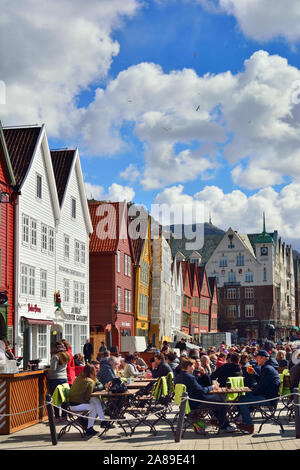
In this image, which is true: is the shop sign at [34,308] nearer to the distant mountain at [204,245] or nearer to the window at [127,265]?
the window at [127,265]

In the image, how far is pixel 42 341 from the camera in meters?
31.8

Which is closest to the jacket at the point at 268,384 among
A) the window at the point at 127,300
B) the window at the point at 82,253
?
the window at the point at 82,253

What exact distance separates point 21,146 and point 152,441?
22491mm

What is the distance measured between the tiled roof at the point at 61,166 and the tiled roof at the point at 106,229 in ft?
25.0

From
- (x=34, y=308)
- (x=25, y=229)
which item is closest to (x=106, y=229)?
(x=25, y=229)

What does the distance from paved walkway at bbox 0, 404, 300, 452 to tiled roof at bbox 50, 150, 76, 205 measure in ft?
77.6

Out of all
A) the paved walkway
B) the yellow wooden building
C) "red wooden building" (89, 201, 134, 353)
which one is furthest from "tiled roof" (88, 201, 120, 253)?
the paved walkway

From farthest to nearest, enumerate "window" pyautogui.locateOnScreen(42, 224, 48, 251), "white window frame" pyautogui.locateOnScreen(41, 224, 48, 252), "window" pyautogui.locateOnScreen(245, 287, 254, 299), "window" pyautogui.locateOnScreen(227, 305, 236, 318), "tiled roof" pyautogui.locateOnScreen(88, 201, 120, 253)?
"window" pyautogui.locateOnScreen(245, 287, 254, 299) < "window" pyautogui.locateOnScreen(227, 305, 236, 318) < "tiled roof" pyautogui.locateOnScreen(88, 201, 120, 253) < "window" pyautogui.locateOnScreen(42, 224, 48, 251) < "white window frame" pyautogui.locateOnScreen(41, 224, 48, 252)

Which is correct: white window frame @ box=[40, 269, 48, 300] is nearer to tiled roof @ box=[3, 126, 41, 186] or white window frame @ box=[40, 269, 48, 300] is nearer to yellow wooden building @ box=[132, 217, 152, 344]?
tiled roof @ box=[3, 126, 41, 186]

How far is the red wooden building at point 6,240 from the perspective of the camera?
26938 millimetres

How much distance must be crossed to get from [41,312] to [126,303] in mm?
15622

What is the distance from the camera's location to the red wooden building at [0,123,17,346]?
26.9 meters

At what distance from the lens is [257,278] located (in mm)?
102625
